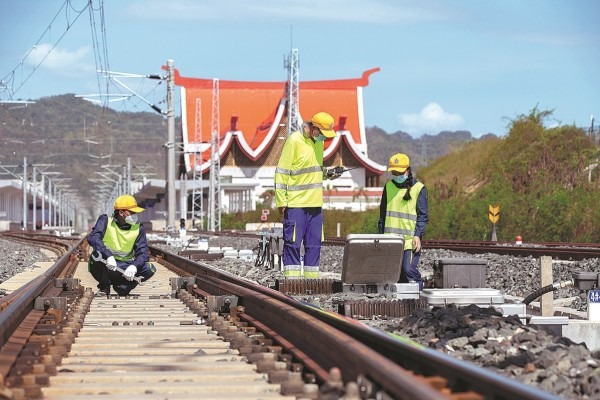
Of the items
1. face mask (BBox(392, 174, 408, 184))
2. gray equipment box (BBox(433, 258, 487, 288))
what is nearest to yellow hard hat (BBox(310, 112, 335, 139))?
face mask (BBox(392, 174, 408, 184))

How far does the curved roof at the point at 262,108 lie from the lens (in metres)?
105

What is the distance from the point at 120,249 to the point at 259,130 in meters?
98.2

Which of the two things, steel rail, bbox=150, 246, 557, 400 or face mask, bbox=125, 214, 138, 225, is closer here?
steel rail, bbox=150, 246, 557, 400

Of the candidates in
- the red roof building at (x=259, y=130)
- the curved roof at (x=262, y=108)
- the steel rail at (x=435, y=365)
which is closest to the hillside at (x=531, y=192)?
the steel rail at (x=435, y=365)

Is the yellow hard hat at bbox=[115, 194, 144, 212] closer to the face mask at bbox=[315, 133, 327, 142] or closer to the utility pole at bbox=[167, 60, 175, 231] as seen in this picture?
the face mask at bbox=[315, 133, 327, 142]

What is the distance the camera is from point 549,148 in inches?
2037

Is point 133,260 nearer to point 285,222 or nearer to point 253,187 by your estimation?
point 285,222

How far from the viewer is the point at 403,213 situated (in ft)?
37.9

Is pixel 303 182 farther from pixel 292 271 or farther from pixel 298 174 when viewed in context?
pixel 292 271

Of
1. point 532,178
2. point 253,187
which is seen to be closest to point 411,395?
point 532,178

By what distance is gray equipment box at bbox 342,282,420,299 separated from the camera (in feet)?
34.9

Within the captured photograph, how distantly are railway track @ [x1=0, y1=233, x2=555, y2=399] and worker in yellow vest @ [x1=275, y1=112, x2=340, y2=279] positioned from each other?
67.8 inches

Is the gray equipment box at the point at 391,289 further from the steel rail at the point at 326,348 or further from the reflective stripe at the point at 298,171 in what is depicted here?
the steel rail at the point at 326,348

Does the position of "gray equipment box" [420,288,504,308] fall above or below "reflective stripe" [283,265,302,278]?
below
